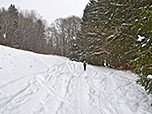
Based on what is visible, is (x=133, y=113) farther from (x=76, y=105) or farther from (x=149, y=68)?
(x=76, y=105)

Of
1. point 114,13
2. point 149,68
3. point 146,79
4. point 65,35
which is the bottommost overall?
point 146,79

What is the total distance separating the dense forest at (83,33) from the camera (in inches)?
309

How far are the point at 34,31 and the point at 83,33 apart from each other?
2156cm

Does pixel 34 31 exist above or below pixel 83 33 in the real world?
above

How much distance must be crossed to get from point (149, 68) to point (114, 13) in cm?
631

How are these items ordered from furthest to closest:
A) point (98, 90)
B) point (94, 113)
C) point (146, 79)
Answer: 1. point (98, 90)
2. point (146, 79)
3. point (94, 113)

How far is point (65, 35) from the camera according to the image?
3409 cm

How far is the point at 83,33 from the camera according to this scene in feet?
62.7

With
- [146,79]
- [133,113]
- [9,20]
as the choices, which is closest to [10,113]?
[133,113]

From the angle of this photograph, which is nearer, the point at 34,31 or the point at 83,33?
the point at 83,33

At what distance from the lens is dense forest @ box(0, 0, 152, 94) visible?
7846 millimetres

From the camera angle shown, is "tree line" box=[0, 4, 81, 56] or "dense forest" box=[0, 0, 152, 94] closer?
"dense forest" box=[0, 0, 152, 94]

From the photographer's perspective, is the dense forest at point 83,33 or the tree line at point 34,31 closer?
the dense forest at point 83,33

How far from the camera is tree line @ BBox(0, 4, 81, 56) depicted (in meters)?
28.2
